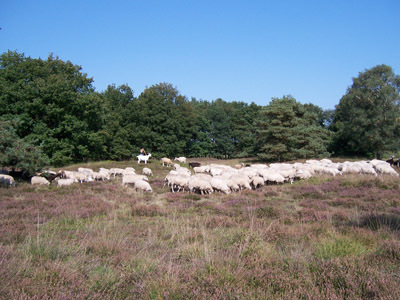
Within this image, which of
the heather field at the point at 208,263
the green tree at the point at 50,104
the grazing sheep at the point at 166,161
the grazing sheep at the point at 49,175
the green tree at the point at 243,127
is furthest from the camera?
the green tree at the point at 243,127

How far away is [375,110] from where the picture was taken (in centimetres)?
4206

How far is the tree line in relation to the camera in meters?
29.9

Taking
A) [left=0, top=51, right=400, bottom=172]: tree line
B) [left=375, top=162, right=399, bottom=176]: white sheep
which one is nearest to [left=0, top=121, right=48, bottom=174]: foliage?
[left=0, top=51, right=400, bottom=172]: tree line

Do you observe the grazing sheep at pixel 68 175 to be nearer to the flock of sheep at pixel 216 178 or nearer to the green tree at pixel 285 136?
the flock of sheep at pixel 216 178

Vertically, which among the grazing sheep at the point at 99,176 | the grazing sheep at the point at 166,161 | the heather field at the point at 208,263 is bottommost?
the grazing sheep at the point at 99,176

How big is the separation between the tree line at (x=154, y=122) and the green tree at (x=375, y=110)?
5.7 inches

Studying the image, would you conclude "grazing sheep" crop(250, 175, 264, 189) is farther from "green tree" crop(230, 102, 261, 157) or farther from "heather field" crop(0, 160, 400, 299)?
"green tree" crop(230, 102, 261, 157)

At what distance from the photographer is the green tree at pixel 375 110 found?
41812 millimetres

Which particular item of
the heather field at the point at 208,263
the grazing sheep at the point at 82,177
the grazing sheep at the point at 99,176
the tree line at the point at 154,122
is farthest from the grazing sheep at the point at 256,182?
the tree line at the point at 154,122

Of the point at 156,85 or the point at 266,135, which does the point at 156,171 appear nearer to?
the point at 266,135

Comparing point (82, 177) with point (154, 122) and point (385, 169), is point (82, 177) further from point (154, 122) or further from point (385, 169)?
point (154, 122)

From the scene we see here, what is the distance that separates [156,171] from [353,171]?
17248 mm

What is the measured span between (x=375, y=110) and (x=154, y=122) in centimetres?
3433

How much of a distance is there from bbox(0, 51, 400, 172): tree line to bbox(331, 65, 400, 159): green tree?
0.15 m
